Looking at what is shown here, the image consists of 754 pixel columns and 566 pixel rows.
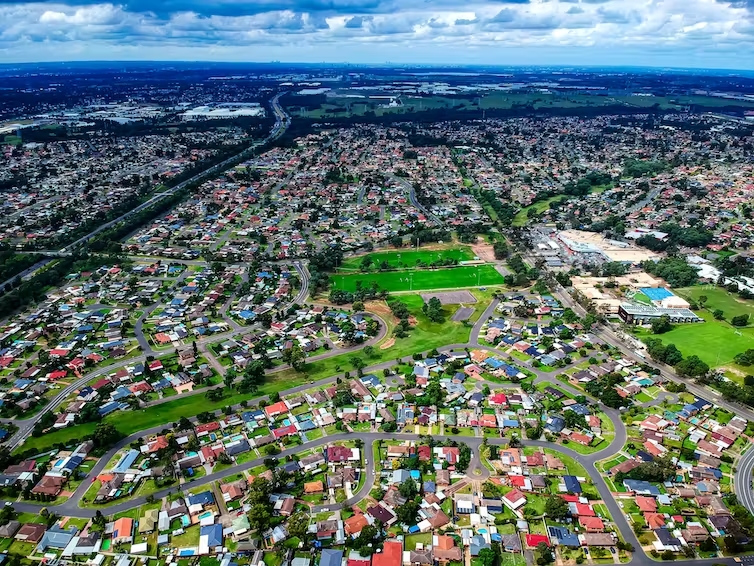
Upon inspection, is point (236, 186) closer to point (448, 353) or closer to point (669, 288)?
point (448, 353)

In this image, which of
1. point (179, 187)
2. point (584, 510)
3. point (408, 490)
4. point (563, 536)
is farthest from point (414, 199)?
point (563, 536)

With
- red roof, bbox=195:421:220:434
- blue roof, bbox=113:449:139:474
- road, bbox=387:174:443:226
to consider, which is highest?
road, bbox=387:174:443:226

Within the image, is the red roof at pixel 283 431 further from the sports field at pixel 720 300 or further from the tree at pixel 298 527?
the sports field at pixel 720 300

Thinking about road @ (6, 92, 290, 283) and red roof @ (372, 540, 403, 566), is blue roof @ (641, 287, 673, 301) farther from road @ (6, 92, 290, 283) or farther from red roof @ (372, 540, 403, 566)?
road @ (6, 92, 290, 283)

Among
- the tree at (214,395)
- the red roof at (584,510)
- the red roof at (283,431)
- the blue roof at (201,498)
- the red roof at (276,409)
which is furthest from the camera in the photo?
the tree at (214,395)

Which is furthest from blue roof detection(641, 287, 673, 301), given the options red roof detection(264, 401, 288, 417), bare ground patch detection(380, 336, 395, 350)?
red roof detection(264, 401, 288, 417)

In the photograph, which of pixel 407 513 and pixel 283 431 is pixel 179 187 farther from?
pixel 407 513

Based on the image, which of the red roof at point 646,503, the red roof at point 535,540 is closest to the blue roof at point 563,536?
the red roof at point 535,540
